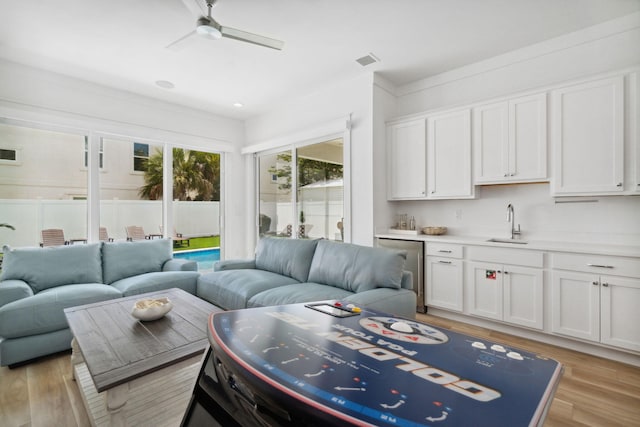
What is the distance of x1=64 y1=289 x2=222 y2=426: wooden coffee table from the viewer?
1.46m

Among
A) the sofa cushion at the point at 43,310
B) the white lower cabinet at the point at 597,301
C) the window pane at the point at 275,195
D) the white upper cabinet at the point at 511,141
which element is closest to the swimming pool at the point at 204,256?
the window pane at the point at 275,195

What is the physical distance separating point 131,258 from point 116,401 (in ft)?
8.32

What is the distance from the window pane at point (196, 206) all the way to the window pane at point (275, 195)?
2.54 ft

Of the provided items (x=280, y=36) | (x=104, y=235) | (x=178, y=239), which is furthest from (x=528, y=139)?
(x=104, y=235)

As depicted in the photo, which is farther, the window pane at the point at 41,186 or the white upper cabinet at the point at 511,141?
the window pane at the point at 41,186

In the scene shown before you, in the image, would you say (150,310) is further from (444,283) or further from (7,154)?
(7,154)

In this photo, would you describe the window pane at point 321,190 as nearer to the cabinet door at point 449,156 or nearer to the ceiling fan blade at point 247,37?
the cabinet door at point 449,156

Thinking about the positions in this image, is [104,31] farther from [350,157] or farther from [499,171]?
[499,171]

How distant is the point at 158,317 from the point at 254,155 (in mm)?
3967

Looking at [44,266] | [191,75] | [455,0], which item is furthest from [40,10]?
[455,0]

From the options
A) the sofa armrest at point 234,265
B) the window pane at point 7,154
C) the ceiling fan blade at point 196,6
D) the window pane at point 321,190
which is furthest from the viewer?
the window pane at point 321,190

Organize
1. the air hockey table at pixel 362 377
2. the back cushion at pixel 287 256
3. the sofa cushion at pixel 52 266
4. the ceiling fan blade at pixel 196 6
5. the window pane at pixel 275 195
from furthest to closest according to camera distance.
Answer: the window pane at pixel 275 195 → the back cushion at pixel 287 256 → the sofa cushion at pixel 52 266 → the ceiling fan blade at pixel 196 6 → the air hockey table at pixel 362 377

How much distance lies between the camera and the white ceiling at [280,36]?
255cm

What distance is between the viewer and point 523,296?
9.46 ft
